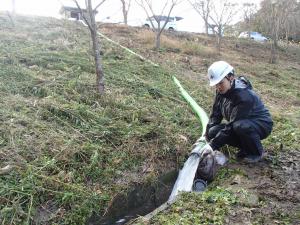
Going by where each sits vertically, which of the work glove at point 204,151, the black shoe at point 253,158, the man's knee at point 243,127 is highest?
the man's knee at point 243,127

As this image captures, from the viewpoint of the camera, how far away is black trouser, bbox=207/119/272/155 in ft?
12.4

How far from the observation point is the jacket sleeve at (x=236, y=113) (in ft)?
12.4

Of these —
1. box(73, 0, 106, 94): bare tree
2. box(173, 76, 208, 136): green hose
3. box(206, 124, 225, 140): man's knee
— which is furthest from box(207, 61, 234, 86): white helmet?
box(73, 0, 106, 94): bare tree

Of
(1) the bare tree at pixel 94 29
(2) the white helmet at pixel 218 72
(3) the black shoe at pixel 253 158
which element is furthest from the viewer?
(1) the bare tree at pixel 94 29

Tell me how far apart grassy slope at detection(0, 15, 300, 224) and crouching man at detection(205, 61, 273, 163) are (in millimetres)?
320

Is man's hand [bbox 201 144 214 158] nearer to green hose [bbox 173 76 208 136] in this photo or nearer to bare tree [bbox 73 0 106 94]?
green hose [bbox 173 76 208 136]

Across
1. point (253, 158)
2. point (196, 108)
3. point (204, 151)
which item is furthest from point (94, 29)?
point (253, 158)

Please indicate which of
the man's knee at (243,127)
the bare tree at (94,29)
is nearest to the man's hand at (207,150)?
the man's knee at (243,127)

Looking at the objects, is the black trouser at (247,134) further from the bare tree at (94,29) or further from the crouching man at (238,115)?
the bare tree at (94,29)

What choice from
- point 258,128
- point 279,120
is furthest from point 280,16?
point 258,128

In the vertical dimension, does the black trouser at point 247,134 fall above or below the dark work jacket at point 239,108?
below

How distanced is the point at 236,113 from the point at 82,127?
65.3 inches

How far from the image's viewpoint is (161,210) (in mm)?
3098

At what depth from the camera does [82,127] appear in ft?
13.9
